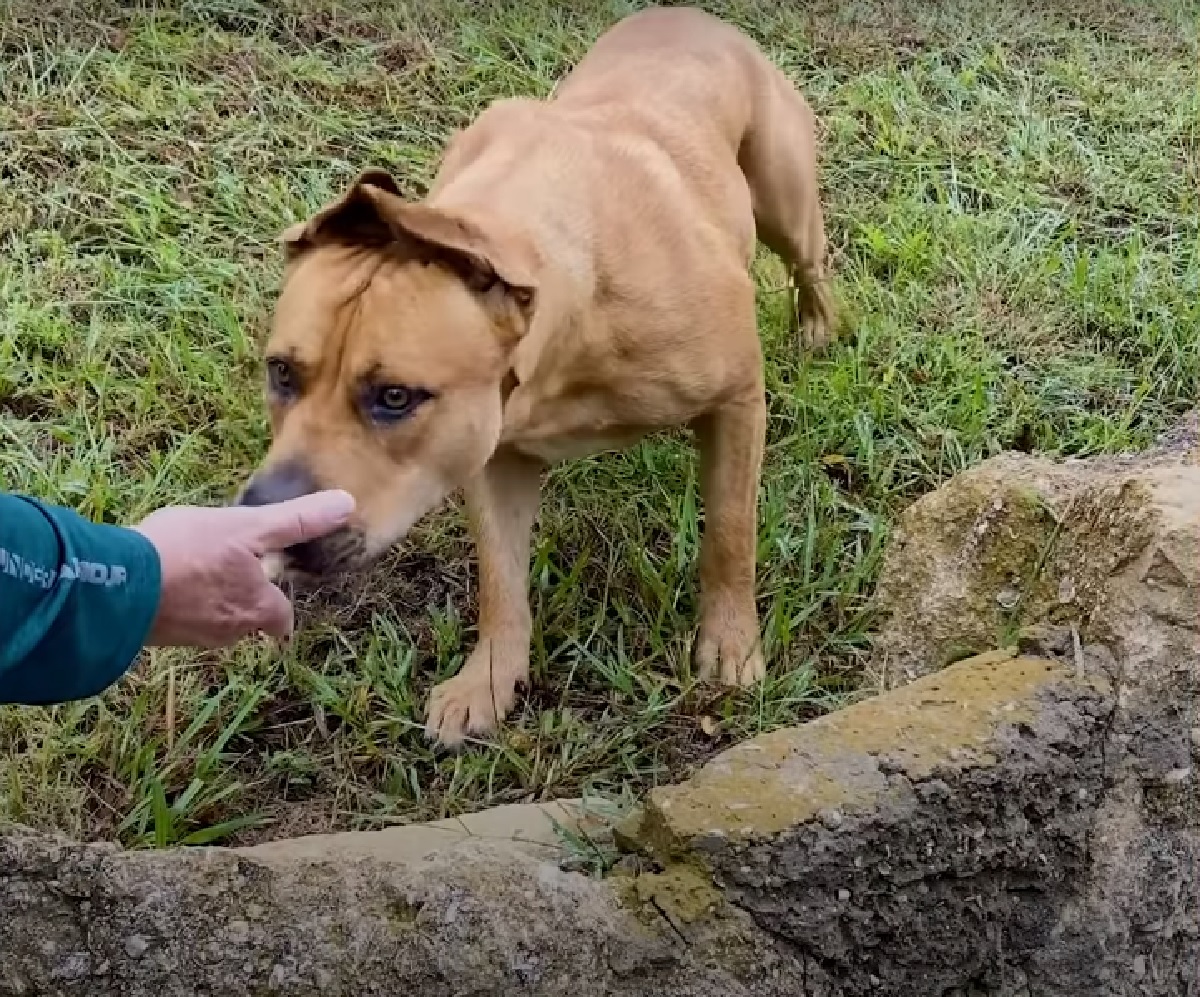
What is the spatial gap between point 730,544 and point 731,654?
0.26 meters

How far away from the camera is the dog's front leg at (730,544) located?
3.33m

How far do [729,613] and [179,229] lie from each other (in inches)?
99.1

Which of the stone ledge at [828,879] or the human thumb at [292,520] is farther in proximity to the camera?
the human thumb at [292,520]

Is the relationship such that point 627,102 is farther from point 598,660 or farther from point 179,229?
point 179,229

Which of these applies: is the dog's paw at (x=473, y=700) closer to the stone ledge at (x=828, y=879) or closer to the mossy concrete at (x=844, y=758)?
the stone ledge at (x=828, y=879)

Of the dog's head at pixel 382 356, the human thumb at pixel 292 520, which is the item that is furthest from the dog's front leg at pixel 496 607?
the human thumb at pixel 292 520

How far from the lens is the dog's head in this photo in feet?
8.07

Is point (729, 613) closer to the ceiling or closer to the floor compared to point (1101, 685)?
closer to the floor

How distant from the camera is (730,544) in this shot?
3.36m

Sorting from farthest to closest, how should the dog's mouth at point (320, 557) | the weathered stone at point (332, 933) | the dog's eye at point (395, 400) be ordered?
the dog's eye at point (395, 400)
the dog's mouth at point (320, 557)
the weathered stone at point (332, 933)

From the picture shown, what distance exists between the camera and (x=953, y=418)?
13.5 ft

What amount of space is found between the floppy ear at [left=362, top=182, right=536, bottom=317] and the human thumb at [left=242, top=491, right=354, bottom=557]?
53 cm

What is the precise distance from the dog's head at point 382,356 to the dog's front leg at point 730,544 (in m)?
0.88

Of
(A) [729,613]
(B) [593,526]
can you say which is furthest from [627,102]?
(A) [729,613]
